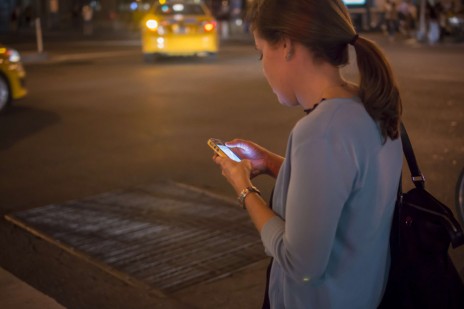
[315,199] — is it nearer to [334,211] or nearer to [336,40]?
[334,211]

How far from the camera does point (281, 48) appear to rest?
1966mm

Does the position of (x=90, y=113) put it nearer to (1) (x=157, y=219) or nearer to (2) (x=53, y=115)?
(2) (x=53, y=115)

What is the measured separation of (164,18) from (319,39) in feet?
61.8

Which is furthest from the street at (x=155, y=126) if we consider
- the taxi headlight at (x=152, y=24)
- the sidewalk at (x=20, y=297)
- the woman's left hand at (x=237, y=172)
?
the taxi headlight at (x=152, y=24)

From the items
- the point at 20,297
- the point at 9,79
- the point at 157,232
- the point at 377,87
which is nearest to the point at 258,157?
the point at 377,87

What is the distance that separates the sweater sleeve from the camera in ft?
5.92

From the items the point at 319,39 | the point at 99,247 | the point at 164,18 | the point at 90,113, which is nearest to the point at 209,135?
the point at 90,113

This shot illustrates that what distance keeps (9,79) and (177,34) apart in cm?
861

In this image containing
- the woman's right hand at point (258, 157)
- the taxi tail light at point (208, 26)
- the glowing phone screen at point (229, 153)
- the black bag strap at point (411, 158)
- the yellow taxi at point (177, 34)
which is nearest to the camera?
the black bag strap at point (411, 158)

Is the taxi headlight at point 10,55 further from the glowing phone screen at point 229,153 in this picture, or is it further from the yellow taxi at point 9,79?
the glowing phone screen at point 229,153

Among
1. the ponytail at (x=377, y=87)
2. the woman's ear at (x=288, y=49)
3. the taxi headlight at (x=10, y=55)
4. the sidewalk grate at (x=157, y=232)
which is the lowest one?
the sidewalk grate at (x=157, y=232)

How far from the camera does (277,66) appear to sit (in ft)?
6.57

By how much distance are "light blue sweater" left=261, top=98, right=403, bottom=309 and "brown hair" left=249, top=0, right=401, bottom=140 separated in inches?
1.8

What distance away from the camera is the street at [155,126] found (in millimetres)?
7242
